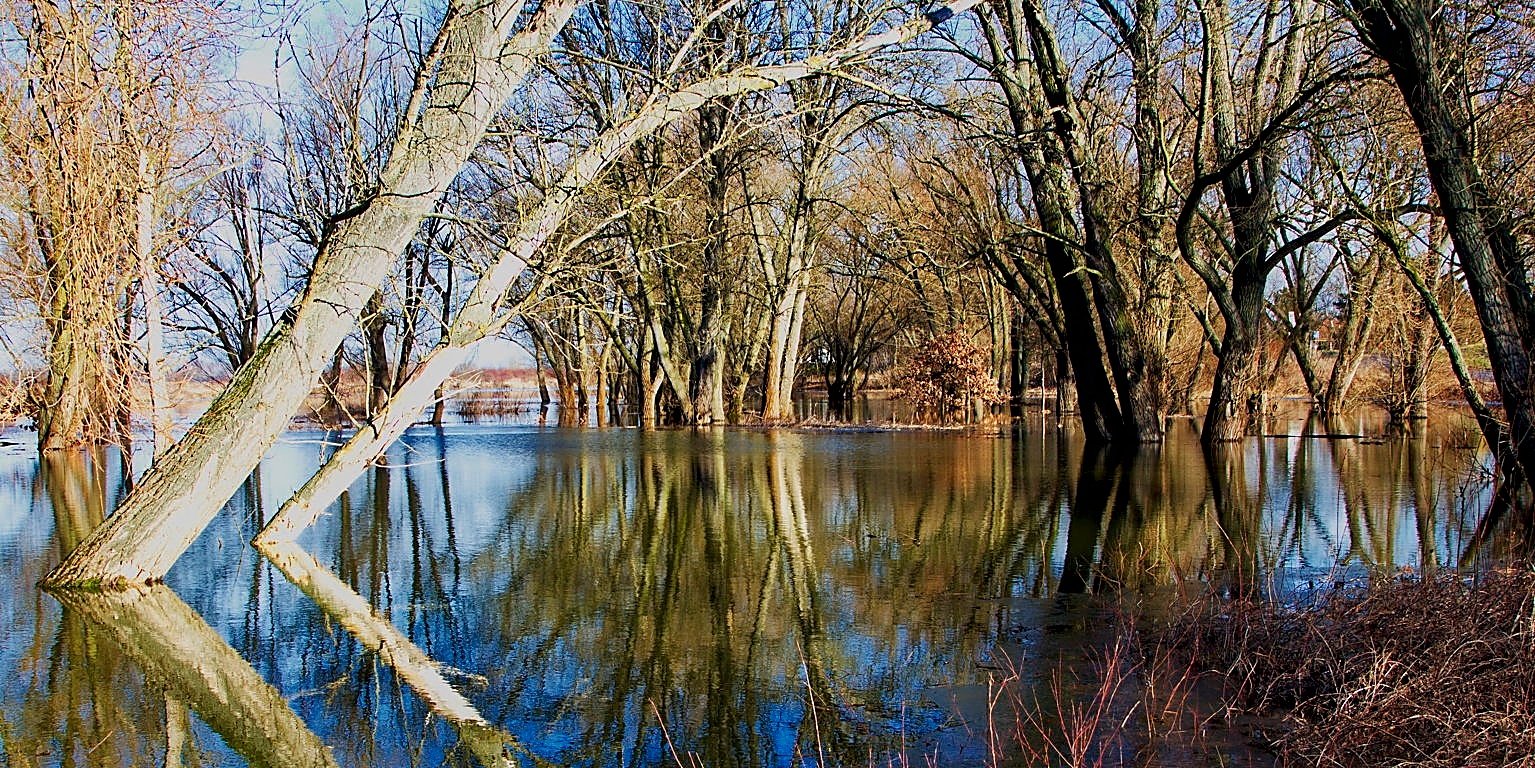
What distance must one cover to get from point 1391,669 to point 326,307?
6747 millimetres

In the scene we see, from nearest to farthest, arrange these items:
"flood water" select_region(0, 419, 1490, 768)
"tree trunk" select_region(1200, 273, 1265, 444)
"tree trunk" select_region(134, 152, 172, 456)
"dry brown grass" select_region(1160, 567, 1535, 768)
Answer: "dry brown grass" select_region(1160, 567, 1535, 768)
"flood water" select_region(0, 419, 1490, 768)
"tree trunk" select_region(134, 152, 172, 456)
"tree trunk" select_region(1200, 273, 1265, 444)

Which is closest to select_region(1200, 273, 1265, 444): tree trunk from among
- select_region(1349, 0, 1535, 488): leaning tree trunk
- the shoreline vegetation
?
select_region(1349, 0, 1535, 488): leaning tree trunk

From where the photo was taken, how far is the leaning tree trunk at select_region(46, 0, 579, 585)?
7773 millimetres

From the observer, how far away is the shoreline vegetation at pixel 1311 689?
4188 mm

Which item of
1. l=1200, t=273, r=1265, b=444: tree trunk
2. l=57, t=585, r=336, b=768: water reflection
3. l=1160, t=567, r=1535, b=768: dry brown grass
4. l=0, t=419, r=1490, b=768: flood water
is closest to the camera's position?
l=1160, t=567, r=1535, b=768: dry brown grass

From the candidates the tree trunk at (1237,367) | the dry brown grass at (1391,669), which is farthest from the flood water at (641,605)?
the tree trunk at (1237,367)

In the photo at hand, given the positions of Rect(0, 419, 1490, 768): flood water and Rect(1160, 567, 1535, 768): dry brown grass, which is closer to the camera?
Rect(1160, 567, 1535, 768): dry brown grass

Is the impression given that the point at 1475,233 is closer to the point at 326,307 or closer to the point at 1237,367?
the point at 326,307

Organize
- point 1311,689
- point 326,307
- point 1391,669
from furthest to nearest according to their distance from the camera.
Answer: point 326,307 < point 1311,689 < point 1391,669

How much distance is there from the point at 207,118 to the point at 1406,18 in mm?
9686

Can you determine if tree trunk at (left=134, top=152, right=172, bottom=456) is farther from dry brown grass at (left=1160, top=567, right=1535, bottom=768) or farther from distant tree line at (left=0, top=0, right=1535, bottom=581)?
dry brown grass at (left=1160, top=567, right=1535, bottom=768)

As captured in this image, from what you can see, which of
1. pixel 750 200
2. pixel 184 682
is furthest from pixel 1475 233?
pixel 750 200

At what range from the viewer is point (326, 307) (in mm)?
8047

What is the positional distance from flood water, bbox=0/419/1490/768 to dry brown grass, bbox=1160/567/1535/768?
64 centimetres
